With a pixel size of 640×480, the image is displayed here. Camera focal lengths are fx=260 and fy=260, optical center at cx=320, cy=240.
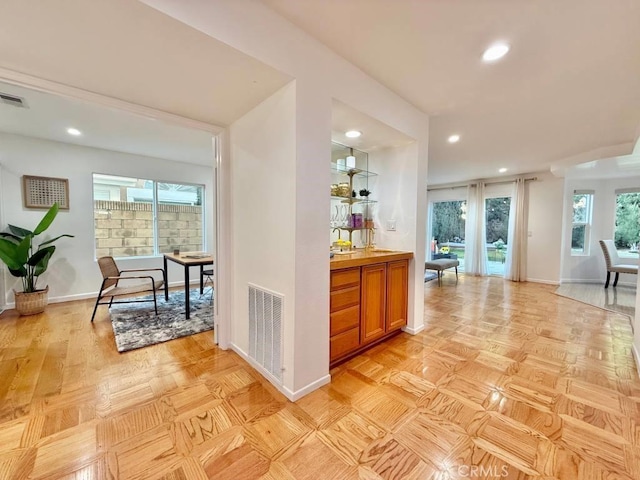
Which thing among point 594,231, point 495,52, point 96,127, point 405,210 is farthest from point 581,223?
point 96,127

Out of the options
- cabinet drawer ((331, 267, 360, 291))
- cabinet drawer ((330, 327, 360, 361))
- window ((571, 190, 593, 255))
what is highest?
window ((571, 190, 593, 255))

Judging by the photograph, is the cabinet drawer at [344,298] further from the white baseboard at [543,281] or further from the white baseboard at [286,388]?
the white baseboard at [543,281]

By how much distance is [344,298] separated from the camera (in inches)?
85.7

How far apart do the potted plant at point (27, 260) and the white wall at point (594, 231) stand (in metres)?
9.08

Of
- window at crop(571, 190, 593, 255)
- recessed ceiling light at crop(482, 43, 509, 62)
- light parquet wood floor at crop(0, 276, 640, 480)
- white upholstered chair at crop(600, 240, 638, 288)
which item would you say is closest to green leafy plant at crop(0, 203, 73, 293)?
light parquet wood floor at crop(0, 276, 640, 480)

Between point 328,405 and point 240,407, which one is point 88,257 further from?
point 328,405

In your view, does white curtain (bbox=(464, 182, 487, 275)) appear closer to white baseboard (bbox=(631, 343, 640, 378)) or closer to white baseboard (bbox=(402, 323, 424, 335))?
white baseboard (bbox=(631, 343, 640, 378))

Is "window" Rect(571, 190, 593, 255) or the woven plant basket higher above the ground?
"window" Rect(571, 190, 593, 255)

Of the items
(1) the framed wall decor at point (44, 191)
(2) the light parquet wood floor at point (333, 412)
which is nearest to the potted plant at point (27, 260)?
(1) the framed wall decor at point (44, 191)

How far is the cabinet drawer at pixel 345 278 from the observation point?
2.08 meters

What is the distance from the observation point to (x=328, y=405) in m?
1.74

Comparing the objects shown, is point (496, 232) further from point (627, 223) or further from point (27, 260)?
point (27, 260)

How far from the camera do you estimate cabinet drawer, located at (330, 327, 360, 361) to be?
2141 mm

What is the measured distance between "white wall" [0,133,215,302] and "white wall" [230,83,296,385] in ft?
5.97
